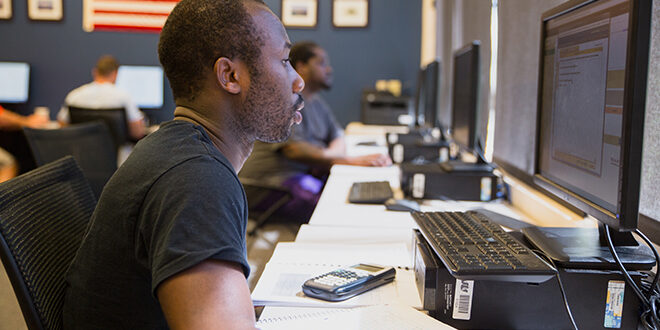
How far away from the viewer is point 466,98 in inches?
79.5

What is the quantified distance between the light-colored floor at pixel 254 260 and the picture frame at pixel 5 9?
13.3ft

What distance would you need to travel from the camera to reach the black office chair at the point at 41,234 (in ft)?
2.86

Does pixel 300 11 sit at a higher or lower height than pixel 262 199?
higher

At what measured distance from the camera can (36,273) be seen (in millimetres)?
901

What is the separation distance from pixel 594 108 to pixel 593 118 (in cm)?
2

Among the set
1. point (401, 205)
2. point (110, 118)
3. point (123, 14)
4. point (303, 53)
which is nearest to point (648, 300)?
point (401, 205)

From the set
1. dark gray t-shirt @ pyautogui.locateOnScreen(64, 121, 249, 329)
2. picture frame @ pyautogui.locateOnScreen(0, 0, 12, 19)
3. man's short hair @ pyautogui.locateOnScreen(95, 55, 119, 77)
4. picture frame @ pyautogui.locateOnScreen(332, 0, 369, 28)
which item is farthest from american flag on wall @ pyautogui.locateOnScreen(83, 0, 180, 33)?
dark gray t-shirt @ pyautogui.locateOnScreen(64, 121, 249, 329)

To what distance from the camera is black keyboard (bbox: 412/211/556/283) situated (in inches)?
Answer: 32.7

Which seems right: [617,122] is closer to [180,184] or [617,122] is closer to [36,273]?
[180,184]

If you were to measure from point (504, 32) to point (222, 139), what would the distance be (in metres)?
1.79

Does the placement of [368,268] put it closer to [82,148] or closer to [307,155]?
[82,148]

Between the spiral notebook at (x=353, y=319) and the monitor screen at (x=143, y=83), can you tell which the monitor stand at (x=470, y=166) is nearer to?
the spiral notebook at (x=353, y=319)

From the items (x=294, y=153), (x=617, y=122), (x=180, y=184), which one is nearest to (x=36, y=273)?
(x=180, y=184)

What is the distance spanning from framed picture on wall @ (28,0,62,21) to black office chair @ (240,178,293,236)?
4027 millimetres
